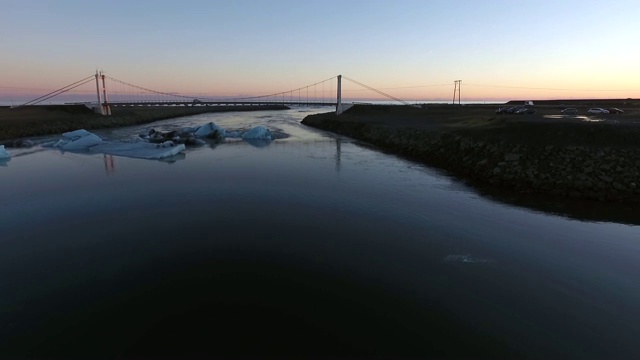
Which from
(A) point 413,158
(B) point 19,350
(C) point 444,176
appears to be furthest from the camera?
(A) point 413,158

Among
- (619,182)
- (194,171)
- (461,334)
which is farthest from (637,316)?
(194,171)

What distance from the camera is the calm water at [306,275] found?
5.50 meters

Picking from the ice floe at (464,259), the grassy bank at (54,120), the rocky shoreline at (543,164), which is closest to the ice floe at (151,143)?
the grassy bank at (54,120)

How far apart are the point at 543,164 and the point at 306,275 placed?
43.1 feet

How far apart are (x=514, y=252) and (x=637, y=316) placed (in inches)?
106

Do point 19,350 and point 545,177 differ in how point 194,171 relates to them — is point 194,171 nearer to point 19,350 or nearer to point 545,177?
point 19,350

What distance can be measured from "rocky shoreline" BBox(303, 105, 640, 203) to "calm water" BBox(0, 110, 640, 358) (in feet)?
9.61

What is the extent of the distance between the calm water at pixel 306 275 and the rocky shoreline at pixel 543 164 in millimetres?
2928

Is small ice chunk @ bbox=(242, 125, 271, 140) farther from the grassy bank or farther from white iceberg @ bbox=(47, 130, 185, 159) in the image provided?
the grassy bank

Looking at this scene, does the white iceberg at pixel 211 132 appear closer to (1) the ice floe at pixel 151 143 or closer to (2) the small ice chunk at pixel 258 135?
(1) the ice floe at pixel 151 143

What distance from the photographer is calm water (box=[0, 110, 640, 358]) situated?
5.50m

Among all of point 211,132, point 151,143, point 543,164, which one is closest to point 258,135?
point 211,132

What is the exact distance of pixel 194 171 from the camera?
17.9m

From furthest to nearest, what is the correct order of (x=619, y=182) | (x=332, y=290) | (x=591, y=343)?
(x=619, y=182), (x=332, y=290), (x=591, y=343)
